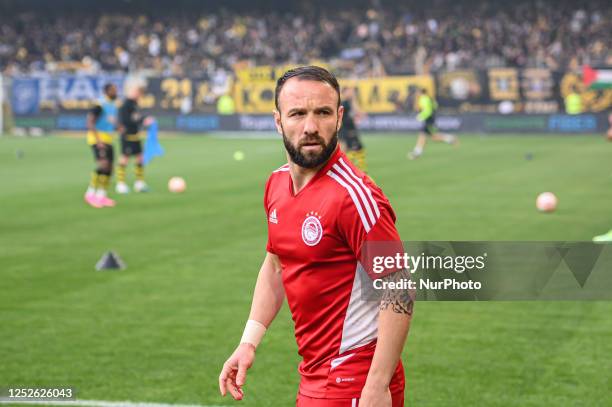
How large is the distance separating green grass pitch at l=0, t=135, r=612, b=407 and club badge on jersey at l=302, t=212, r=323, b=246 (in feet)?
12.4

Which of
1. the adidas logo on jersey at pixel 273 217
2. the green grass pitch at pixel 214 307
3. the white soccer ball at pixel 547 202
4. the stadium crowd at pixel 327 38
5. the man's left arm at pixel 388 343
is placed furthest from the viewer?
the stadium crowd at pixel 327 38

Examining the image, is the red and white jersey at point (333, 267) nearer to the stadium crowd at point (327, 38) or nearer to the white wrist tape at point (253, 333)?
the white wrist tape at point (253, 333)

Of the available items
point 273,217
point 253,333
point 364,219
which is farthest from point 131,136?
point 364,219

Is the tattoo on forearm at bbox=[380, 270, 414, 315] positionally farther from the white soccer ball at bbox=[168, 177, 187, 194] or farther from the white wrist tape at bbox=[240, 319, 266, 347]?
the white soccer ball at bbox=[168, 177, 187, 194]

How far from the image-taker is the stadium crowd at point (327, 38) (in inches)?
1983

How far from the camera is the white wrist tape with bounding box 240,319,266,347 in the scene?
416 centimetres

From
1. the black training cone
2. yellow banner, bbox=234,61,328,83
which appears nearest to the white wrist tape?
the black training cone

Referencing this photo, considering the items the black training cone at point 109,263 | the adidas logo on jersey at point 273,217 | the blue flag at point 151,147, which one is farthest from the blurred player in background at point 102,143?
the adidas logo on jersey at point 273,217

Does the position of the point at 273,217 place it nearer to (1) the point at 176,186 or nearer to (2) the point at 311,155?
(2) the point at 311,155

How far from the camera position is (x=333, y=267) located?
3.74 m

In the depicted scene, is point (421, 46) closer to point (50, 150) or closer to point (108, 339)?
point (50, 150)

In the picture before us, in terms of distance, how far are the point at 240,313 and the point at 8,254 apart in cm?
492

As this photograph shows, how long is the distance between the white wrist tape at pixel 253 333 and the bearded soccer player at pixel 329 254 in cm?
27

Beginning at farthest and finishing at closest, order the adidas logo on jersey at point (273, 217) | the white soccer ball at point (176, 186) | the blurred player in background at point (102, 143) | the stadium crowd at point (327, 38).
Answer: the stadium crowd at point (327, 38) → the white soccer ball at point (176, 186) → the blurred player in background at point (102, 143) → the adidas logo on jersey at point (273, 217)
